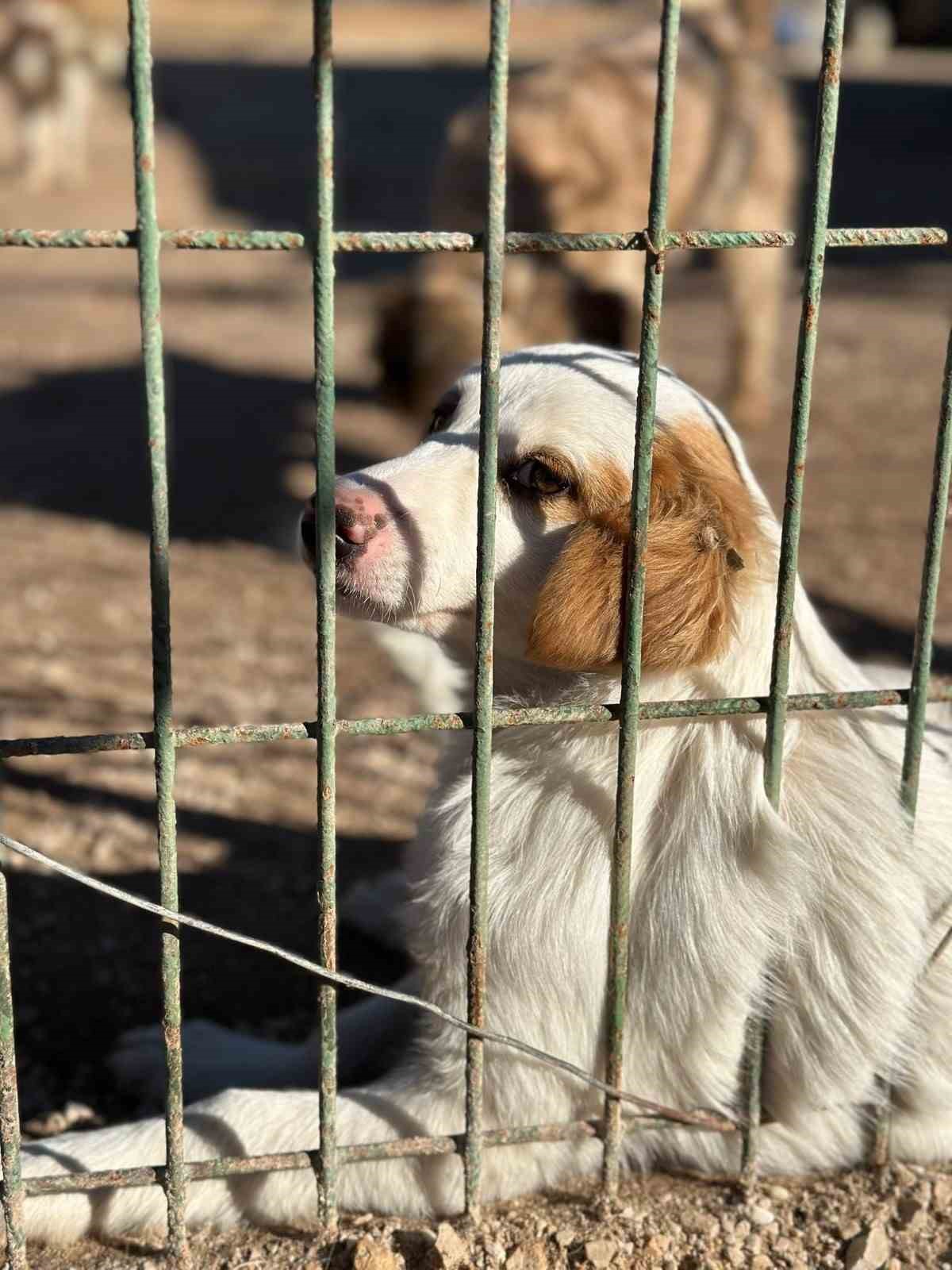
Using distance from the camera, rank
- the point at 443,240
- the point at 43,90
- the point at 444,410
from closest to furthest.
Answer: the point at 443,240 < the point at 444,410 < the point at 43,90

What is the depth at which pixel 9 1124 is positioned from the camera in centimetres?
190

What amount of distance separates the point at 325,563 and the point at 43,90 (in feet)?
42.0

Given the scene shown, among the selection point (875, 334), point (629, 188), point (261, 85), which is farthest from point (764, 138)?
point (261, 85)

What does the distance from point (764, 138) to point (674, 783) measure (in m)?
5.80

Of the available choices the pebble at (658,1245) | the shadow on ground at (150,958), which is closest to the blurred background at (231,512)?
the shadow on ground at (150,958)

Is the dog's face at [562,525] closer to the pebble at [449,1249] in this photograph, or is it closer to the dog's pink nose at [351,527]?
the dog's pink nose at [351,527]

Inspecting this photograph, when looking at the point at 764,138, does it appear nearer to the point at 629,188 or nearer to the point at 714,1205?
the point at 629,188

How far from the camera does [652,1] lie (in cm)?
1012

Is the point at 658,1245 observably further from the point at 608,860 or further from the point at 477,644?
the point at 477,644

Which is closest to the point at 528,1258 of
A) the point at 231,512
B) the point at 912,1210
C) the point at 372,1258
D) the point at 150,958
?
the point at 372,1258

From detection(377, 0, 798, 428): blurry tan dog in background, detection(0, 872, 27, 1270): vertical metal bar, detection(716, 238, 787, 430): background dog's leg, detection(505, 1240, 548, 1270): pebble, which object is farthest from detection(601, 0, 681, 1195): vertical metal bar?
Answer: detection(716, 238, 787, 430): background dog's leg

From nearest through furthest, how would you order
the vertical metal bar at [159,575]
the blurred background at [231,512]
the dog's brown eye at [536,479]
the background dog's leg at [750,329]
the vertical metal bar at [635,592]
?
the vertical metal bar at [159,575] < the vertical metal bar at [635,592] < the dog's brown eye at [536,479] < the blurred background at [231,512] < the background dog's leg at [750,329]

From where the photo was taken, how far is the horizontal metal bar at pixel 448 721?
1765 mm

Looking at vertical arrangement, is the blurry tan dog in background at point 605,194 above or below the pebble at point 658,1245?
above
